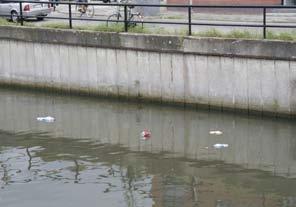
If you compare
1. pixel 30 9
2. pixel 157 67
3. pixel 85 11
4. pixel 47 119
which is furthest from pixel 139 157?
pixel 30 9

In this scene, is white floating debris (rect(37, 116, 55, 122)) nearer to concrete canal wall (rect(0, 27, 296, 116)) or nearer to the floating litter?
concrete canal wall (rect(0, 27, 296, 116))

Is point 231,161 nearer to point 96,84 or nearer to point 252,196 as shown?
point 252,196

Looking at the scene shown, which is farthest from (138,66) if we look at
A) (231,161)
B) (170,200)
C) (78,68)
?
(170,200)

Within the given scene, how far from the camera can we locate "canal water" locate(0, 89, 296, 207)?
10.6m

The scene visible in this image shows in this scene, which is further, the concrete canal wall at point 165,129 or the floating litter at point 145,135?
the floating litter at point 145,135

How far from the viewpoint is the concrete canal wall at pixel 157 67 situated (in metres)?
15.7

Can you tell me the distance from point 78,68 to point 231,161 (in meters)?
7.69

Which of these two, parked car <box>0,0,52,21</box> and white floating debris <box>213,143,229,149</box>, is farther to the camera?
parked car <box>0,0,52,21</box>

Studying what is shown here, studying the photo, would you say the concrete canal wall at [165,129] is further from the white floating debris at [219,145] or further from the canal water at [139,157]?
the white floating debris at [219,145]

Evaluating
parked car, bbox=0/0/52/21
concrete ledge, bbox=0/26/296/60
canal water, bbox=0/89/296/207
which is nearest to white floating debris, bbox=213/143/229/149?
canal water, bbox=0/89/296/207

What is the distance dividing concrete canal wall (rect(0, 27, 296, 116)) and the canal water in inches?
17.9

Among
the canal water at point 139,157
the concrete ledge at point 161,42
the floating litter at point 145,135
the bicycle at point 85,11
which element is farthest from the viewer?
the bicycle at point 85,11

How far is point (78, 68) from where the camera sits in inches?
755

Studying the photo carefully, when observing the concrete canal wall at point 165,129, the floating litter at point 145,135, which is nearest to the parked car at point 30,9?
the concrete canal wall at point 165,129
